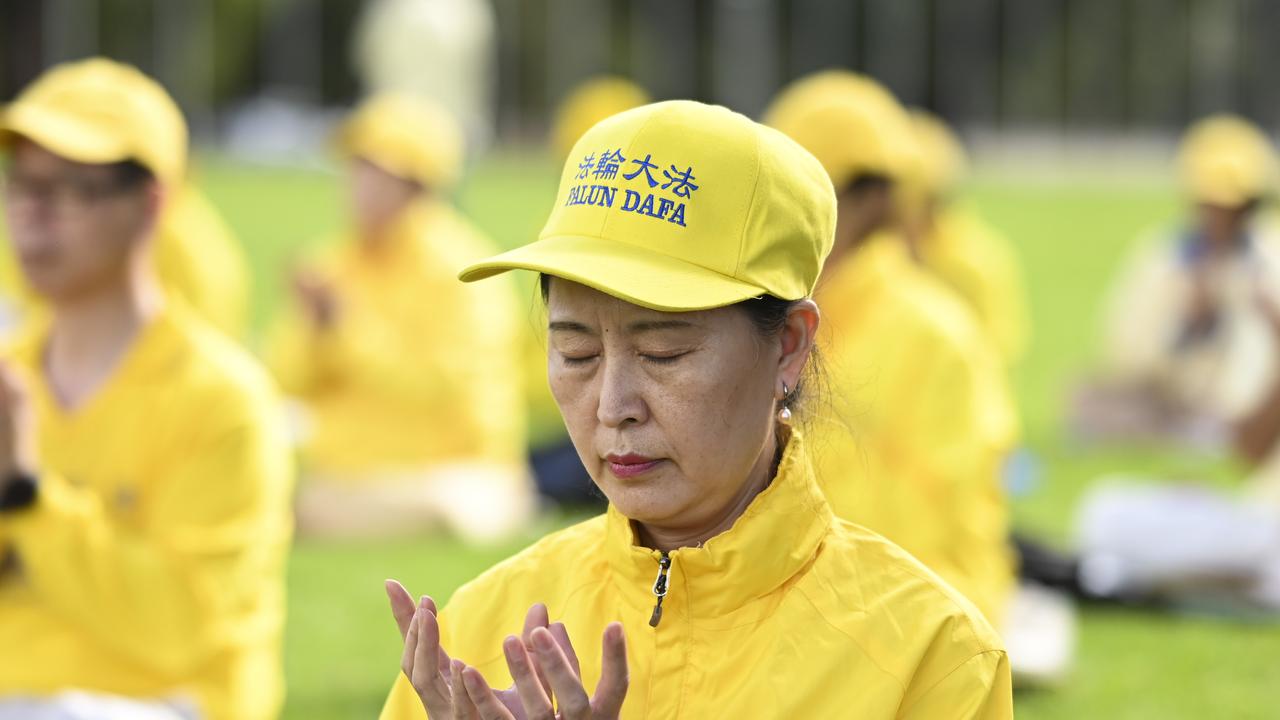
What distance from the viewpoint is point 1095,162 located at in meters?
43.3

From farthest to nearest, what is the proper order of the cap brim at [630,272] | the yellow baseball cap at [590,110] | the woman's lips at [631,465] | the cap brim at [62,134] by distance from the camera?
the yellow baseball cap at [590,110] → the cap brim at [62,134] → the woman's lips at [631,465] → the cap brim at [630,272]

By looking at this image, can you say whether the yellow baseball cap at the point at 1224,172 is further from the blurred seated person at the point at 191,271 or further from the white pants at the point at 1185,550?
the blurred seated person at the point at 191,271

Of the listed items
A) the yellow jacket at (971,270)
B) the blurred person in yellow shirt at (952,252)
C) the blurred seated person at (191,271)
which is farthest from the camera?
the yellow jacket at (971,270)

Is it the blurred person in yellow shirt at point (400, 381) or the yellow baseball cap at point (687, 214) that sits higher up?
the yellow baseball cap at point (687, 214)

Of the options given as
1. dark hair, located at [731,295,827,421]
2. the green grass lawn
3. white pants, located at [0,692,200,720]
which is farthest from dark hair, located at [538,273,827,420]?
the green grass lawn

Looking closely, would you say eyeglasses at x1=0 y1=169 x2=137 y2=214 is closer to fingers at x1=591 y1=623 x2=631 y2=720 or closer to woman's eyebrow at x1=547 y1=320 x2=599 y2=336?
woman's eyebrow at x1=547 y1=320 x2=599 y2=336

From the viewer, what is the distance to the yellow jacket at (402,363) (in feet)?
30.2

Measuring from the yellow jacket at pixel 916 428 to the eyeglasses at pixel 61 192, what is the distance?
6.26 ft

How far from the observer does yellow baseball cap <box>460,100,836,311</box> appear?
234cm

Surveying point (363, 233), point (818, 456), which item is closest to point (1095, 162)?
point (363, 233)

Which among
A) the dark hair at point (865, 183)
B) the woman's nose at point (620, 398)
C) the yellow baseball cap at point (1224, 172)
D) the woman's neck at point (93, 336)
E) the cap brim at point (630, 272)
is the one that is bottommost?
the yellow baseball cap at point (1224, 172)

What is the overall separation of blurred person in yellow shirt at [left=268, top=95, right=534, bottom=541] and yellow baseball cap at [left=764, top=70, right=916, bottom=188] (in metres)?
3.58

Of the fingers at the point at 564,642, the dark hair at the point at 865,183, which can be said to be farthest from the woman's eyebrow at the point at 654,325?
the dark hair at the point at 865,183

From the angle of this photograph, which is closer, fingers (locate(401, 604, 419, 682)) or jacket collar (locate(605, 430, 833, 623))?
fingers (locate(401, 604, 419, 682))
